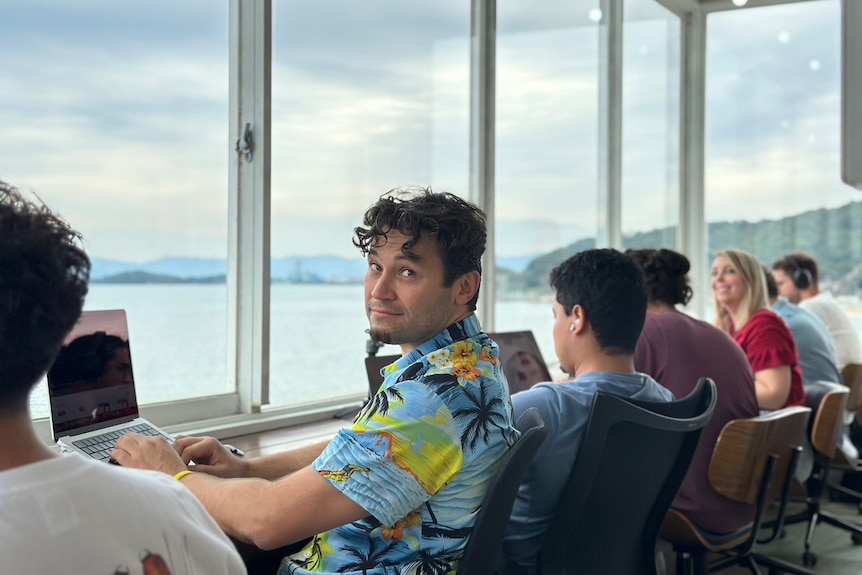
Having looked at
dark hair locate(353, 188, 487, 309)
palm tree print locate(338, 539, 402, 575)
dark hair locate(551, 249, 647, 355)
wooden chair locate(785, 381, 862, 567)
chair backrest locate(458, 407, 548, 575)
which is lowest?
wooden chair locate(785, 381, 862, 567)

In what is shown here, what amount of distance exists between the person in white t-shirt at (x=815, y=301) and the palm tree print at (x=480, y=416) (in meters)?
3.88

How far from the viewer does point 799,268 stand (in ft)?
17.4

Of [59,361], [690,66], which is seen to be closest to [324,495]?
[59,361]

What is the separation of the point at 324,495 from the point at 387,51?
2.49 m

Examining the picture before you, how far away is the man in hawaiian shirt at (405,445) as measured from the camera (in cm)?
151

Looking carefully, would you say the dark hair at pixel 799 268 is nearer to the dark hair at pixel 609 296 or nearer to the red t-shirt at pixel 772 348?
the red t-shirt at pixel 772 348

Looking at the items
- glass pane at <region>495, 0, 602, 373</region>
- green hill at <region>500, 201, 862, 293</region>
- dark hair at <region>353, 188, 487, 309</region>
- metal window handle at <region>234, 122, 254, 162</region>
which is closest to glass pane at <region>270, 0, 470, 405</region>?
metal window handle at <region>234, 122, 254, 162</region>

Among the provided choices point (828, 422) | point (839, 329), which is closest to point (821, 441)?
point (828, 422)

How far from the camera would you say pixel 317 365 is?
11.0ft

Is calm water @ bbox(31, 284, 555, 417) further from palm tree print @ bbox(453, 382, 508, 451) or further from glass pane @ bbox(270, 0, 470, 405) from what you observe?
palm tree print @ bbox(453, 382, 508, 451)

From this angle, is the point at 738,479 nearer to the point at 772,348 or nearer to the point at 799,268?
the point at 772,348

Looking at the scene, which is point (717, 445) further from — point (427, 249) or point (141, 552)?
point (141, 552)

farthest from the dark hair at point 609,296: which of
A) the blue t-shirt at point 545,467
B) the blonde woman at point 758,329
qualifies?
the blonde woman at point 758,329

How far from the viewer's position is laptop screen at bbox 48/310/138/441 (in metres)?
1.83
